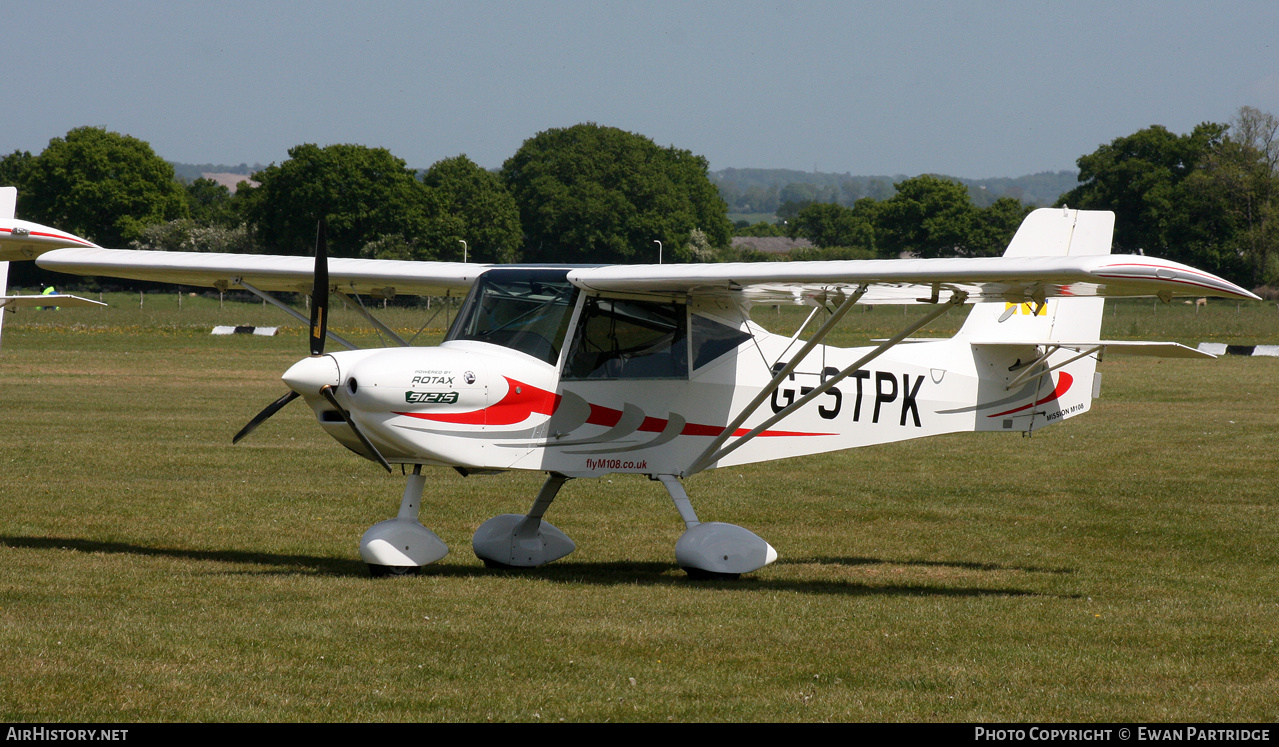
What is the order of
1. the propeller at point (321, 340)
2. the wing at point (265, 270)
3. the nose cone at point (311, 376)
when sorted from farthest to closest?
the wing at point (265, 270)
the propeller at point (321, 340)
the nose cone at point (311, 376)

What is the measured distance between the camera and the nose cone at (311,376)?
28.0 feet

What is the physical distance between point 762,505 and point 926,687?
7705mm

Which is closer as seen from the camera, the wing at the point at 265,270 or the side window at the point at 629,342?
the side window at the point at 629,342

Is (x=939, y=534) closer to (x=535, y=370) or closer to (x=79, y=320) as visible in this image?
(x=535, y=370)

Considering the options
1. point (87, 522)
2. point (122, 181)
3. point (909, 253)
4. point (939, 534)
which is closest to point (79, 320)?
point (87, 522)

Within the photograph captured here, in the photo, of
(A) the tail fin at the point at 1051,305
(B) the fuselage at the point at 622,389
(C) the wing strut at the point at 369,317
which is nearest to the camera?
(B) the fuselage at the point at 622,389

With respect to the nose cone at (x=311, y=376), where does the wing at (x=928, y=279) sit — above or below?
above

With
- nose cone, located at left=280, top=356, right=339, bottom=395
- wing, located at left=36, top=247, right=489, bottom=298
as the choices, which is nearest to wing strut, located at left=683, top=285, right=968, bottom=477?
wing, located at left=36, top=247, right=489, bottom=298

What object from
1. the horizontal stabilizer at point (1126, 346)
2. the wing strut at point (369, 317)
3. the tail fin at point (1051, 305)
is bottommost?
the wing strut at point (369, 317)

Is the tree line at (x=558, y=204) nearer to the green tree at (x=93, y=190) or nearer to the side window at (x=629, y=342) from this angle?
the green tree at (x=93, y=190)

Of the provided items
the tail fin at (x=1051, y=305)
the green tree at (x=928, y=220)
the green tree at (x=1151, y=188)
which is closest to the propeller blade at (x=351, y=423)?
the tail fin at (x=1051, y=305)

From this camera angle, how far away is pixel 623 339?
33.0ft

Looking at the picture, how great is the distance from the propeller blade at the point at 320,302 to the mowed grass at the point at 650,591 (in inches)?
68.1

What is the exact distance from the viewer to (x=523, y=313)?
32.2 feet
